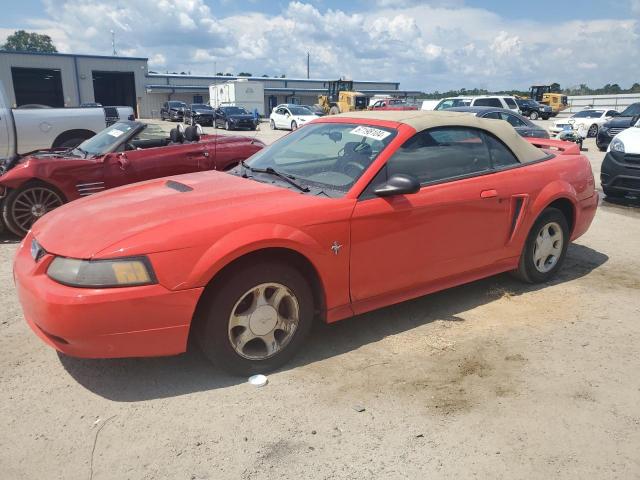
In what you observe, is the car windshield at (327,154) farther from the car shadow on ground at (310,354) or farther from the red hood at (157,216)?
the car shadow on ground at (310,354)

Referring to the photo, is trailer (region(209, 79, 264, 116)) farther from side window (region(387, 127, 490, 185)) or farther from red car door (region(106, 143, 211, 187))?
side window (region(387, 127, 490, 185))

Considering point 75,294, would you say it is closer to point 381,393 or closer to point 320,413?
point 320,413

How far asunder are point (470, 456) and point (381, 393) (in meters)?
0.65

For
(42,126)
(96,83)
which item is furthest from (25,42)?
(42,126)

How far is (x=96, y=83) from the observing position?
194 ft

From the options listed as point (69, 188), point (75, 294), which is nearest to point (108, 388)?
point (75, 294)

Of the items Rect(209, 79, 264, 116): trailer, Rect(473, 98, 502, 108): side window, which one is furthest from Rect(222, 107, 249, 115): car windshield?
Rect(473, 98, 502, 108): side window

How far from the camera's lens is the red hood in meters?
2.70

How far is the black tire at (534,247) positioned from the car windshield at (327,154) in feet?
5.64

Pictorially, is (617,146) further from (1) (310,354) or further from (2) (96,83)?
(2) (96,83)

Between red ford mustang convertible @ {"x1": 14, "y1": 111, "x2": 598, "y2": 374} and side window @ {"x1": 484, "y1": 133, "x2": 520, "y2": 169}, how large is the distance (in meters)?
0.02

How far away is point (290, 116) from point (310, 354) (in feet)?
92.6

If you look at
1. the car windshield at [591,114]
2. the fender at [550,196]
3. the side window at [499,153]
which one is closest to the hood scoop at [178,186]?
the side window at [499,153]

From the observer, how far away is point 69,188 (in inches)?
243
